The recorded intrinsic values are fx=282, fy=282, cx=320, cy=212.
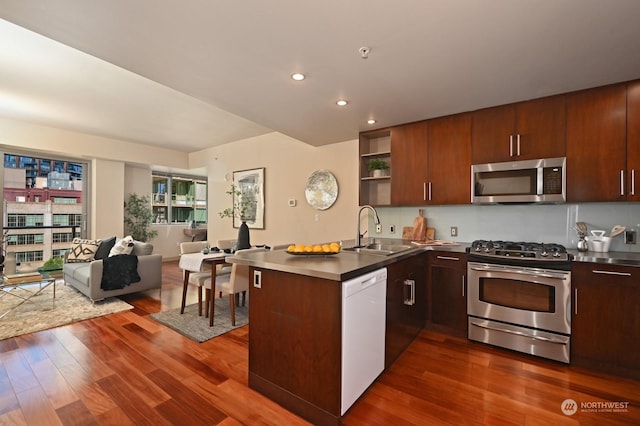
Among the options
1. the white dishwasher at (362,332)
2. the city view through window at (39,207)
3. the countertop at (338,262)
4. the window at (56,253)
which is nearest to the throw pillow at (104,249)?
the city view through window at (39,207)

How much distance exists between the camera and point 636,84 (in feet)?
7.71

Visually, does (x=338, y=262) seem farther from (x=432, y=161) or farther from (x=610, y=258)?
(x=610, y=258)

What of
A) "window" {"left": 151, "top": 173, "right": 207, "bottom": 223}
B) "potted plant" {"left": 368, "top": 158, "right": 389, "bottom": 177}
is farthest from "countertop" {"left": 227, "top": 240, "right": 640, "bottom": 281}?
"window" {"left": 151, "top": 173, "right": 207, "bottom": 223}

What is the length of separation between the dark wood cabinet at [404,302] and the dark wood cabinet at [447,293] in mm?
79

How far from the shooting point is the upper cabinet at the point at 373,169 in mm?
3772

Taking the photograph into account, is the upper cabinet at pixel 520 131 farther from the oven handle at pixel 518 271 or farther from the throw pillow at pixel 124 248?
the throw pillow at pixel 124 248

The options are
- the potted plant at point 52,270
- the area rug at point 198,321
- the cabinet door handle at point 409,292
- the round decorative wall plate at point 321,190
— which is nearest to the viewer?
the cabinet door handle at point 409,292

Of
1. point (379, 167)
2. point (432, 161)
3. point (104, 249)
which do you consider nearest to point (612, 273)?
point (432, 161)

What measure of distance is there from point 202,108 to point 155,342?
3.06m

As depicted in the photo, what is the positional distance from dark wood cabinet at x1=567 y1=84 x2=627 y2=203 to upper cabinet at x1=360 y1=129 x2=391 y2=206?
1.81 metres

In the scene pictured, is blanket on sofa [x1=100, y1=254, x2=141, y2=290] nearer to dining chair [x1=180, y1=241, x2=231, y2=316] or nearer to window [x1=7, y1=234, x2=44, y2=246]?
dining chair [x1=180, y1=241, x2=231, y2=316]

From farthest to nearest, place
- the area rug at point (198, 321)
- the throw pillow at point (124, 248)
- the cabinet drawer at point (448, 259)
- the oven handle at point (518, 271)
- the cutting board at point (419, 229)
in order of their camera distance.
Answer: the throw pillow at point (124, 248), the cutting board at point (419, 229), the area rug at point (198, 321), the cabinet drawer at point (448, 259), the oven handle at point (518, 271)

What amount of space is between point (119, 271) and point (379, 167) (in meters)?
3.81
